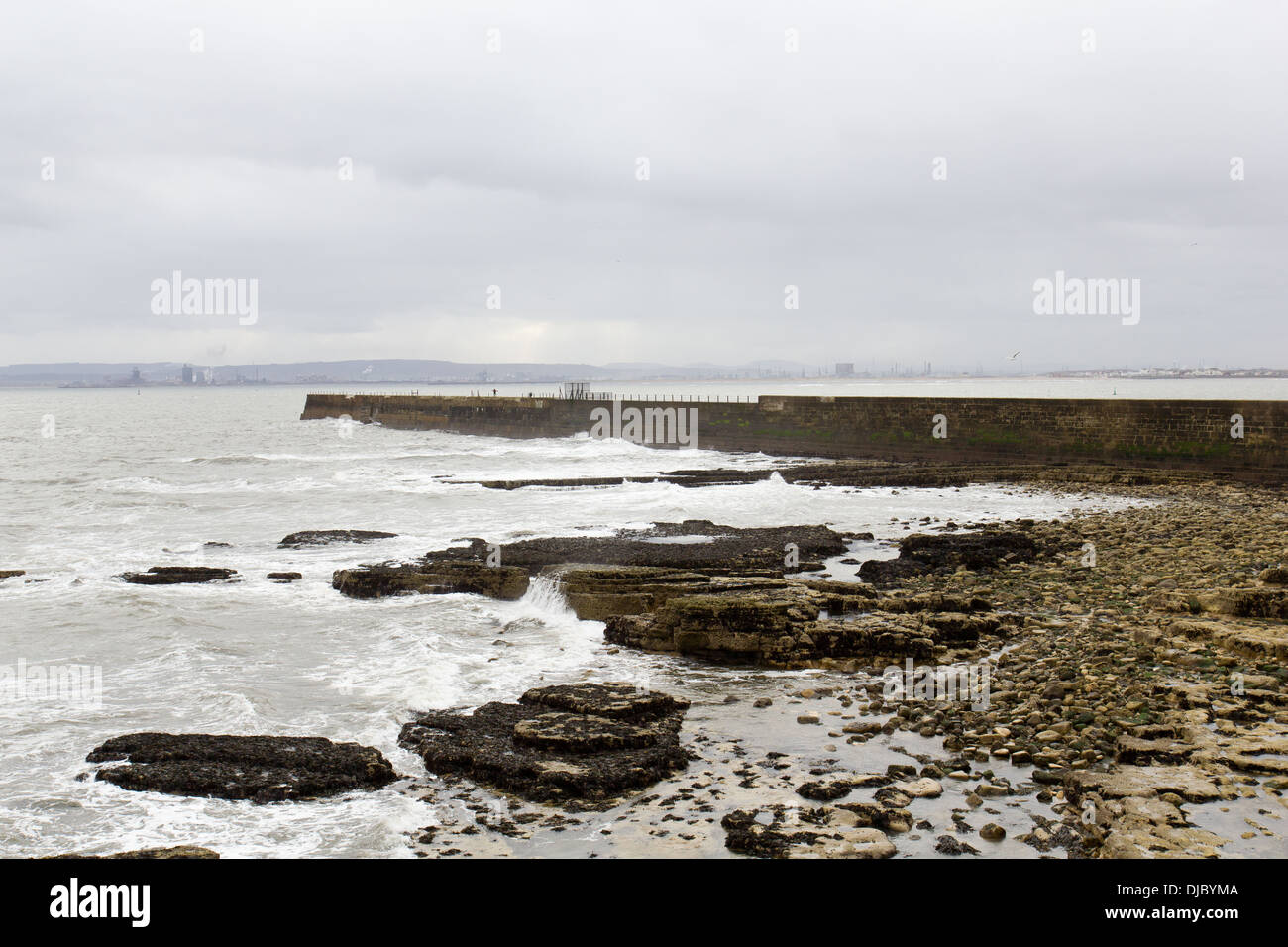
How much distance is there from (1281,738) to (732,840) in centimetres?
408

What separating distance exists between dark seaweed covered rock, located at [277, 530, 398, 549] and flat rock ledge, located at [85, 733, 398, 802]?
10591 mm

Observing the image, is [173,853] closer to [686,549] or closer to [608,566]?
[608,566]

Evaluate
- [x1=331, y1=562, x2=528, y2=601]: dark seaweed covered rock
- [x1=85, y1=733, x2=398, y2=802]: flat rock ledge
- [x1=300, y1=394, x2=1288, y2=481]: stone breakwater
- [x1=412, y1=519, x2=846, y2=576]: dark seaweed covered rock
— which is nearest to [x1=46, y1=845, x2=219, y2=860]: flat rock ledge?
[x1=85, y1=733, x2=398, y2=802]: flat rock ledge

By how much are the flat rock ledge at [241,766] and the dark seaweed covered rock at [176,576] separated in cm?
752

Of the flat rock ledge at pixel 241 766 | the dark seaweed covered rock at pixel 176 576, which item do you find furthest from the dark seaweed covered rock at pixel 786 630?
the dark seaweed covered rock at pixel 176 576

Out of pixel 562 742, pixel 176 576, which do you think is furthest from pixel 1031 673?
pixel 176 576

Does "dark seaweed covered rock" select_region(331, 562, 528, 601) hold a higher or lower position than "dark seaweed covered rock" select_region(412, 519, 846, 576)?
lower

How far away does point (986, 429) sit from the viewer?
32.0 meters

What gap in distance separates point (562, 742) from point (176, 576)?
10.1 metres

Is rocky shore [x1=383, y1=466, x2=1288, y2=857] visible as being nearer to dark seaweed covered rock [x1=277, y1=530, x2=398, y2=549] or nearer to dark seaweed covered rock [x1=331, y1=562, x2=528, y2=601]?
dark seaweed covered rock [x1=331, y1=562, x2=528, y2=601]

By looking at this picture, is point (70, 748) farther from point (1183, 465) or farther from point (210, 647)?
point (1183, 465)

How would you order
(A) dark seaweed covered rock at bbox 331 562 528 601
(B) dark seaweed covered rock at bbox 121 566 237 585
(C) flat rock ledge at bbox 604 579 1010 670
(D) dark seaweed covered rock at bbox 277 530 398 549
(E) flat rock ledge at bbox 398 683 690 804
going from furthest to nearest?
(D) dark seaweed covered rock at bbox 277 530 398 549, (B) dark seaweed covered rock at bbox 121 566 237 585, (A) dark seaweed covered rock at bbox 331 562 528 601, (C) flat rock ledge at bbox 604 579 1010 670, (E) flat rock ledge at bbox 398 683 690 804

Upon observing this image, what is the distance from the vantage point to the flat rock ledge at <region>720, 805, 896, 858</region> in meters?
5.62
